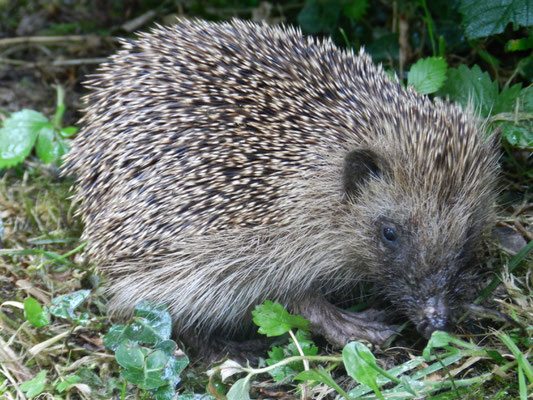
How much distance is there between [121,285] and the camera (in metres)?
3.99

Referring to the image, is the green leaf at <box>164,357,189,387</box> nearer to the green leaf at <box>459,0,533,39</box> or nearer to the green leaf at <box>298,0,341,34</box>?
the green leaf at <box>459,0,533,39</box>

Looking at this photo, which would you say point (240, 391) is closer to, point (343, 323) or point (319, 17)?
point (343, 323)

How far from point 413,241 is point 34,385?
218 cm

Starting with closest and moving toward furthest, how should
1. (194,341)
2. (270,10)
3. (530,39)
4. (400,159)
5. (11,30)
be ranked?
1. (400,159)
2. (194,341)
3. (530,39)
4. (270,10)
5. (11,30)

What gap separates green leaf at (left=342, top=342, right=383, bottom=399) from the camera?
117 inches

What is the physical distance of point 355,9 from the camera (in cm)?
533

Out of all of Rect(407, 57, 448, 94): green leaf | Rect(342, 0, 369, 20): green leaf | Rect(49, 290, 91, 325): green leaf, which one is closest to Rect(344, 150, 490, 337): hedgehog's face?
Rect(407, 57, 448, 94): green leaf

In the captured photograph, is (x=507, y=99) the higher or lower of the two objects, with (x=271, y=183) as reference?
higher

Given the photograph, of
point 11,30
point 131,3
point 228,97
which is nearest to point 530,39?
point 228,97

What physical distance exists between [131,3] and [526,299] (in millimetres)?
4995

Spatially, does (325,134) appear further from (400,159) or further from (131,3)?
(131,3)

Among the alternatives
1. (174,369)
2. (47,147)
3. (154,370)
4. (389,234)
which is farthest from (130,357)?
(47,147)

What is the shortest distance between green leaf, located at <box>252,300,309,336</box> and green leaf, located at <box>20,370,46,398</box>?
1200mm

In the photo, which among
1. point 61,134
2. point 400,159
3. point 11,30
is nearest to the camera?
point 400,159
